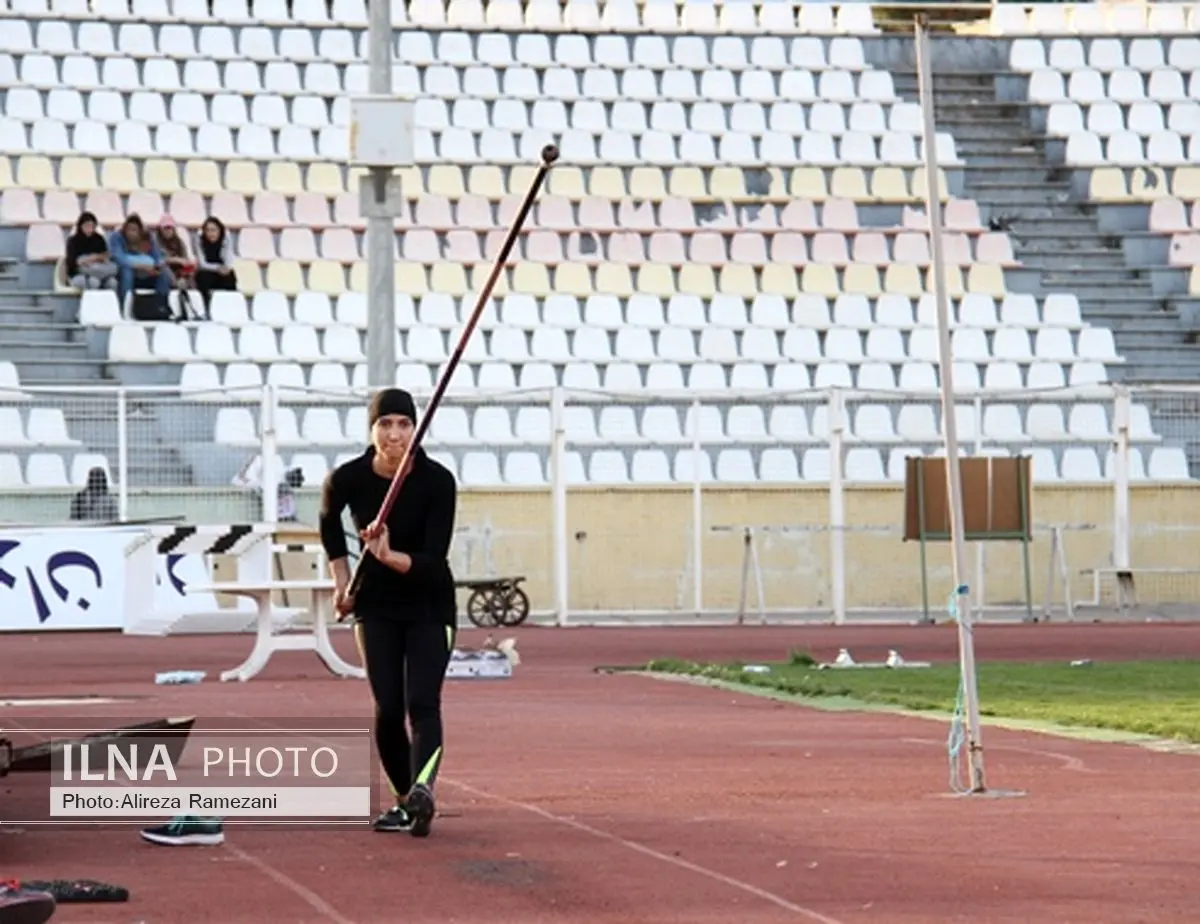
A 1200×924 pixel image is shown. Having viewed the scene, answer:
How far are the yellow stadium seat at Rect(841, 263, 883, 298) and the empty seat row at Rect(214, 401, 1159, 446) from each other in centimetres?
379

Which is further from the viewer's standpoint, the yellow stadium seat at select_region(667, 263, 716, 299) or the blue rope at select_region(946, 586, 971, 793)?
the yellow stadium seat at select_region(667, 263, 716, 299)

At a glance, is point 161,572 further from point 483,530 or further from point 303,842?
point 303,842

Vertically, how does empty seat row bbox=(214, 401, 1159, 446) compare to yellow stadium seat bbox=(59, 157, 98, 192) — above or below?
below

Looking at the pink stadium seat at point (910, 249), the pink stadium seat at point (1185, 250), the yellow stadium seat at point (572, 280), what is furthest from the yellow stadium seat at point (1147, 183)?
the yellow stadium seat at point (572, 280)

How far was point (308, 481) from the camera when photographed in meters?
29.4

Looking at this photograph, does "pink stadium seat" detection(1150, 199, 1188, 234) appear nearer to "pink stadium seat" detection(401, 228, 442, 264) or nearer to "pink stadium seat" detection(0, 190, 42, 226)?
"pink stadium seat" detection(401, 228, 442, 264)

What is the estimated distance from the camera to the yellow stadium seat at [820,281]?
1391 inches

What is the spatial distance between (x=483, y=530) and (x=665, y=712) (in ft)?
39.5

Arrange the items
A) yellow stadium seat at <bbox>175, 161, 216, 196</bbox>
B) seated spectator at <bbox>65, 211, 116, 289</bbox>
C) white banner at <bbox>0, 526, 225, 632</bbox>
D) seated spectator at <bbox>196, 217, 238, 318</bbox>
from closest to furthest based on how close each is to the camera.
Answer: white banner at <bbox>0, 526, 225, 632</bbox> < seated spectator at <bbox>65, 211, 116, 289</bbox> < seated spectator at <bbox>196, 217, 238, 318</bbox> < yellow stadium seat at <bbox>175, 161, 216, 196</bbox>

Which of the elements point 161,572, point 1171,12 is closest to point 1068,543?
point 161,572

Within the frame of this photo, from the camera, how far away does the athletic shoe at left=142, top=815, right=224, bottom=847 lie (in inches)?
416

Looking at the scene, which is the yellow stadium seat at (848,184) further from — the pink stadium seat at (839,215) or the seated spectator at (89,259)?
the seated spectator at (89,259)

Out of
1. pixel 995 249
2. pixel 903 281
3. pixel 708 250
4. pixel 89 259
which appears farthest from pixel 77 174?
pixel 995 249

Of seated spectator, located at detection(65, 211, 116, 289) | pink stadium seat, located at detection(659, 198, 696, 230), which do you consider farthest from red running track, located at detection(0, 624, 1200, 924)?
pink stadium seat, located at detection(659, 198, 696, 230)
